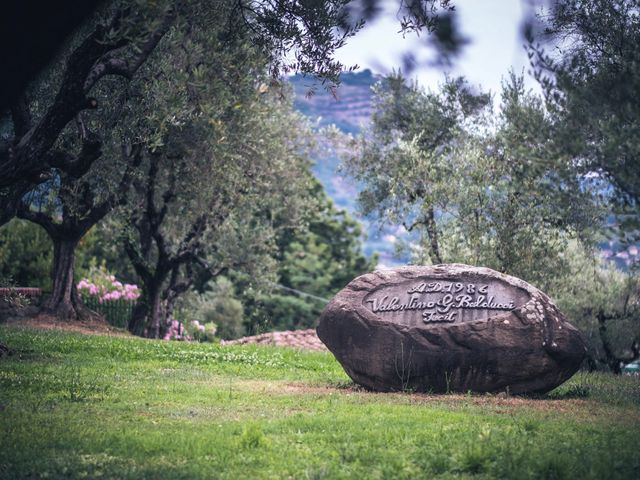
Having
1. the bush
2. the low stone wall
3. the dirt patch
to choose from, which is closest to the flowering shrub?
the low stone wall

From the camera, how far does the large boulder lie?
1417 cm

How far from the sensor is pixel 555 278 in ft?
87.3

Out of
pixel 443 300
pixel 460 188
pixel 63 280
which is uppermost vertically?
pixel 460 188

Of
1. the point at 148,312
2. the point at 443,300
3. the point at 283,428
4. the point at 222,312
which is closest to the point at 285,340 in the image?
the point at 148,312

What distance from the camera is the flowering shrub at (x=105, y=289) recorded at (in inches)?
1350

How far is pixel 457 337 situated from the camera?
14227mm

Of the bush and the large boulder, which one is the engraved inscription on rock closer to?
the large boulder

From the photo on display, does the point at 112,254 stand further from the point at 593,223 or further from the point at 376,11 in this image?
the point at 376,11

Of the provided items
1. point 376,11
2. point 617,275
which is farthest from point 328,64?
point 617,275

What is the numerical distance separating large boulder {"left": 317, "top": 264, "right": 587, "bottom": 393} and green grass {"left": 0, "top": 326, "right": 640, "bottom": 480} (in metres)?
0.63

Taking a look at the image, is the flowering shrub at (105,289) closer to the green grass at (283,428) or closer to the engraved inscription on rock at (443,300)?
the green grass at (283,428)

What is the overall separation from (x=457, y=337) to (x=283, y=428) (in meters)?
4.89

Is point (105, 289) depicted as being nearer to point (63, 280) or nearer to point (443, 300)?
point (63, 280)

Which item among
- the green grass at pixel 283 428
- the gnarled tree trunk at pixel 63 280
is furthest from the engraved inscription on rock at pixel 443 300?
the gnarled tree trunk at pixel 63 280
